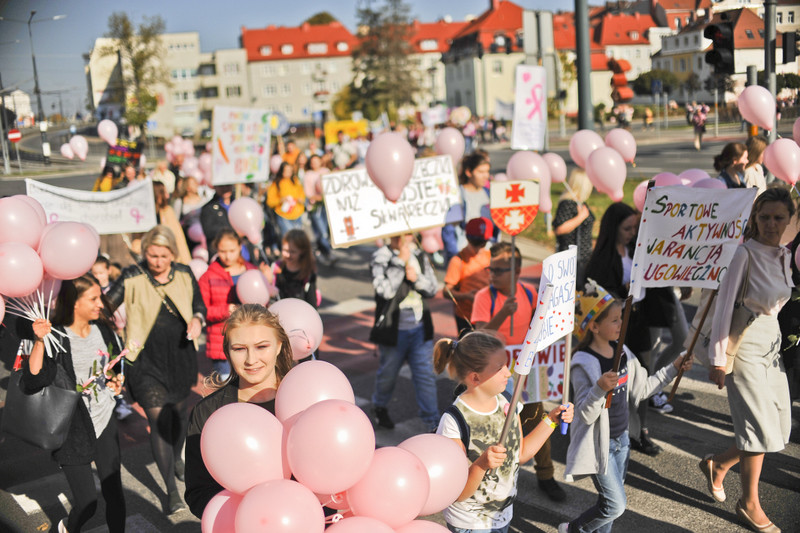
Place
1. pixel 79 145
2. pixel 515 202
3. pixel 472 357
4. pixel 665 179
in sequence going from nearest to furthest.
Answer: pixel 472 357 < pixel 515 202 < pixel 665 179 < pixel 79 145

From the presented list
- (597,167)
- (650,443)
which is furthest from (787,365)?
(597,167)

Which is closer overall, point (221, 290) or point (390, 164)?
point (221, 290)

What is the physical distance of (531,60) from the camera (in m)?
12.0

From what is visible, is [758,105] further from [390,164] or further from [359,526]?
[359,526]

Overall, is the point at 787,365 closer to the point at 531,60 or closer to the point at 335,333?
the point at 335,333

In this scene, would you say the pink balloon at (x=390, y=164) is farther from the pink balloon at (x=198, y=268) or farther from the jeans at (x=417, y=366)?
the pink balloon at (x=198, y=268)

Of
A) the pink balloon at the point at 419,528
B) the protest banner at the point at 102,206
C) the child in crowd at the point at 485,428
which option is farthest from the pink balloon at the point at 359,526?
the protest banner at the point at 102,206

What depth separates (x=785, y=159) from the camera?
5.61 metres

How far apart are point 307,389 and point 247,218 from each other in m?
→ 4.63

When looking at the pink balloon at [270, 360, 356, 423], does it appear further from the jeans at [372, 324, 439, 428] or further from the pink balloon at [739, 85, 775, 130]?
the pink balloon at [739, 85, 775, 130]

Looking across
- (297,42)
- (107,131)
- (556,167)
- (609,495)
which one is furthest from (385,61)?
(609,495)

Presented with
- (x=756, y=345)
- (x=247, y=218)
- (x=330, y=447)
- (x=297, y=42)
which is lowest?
(x=756, y=345)

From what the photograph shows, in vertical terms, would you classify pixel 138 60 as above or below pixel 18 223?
above

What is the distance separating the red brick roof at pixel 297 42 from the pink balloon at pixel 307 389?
3747 inches
